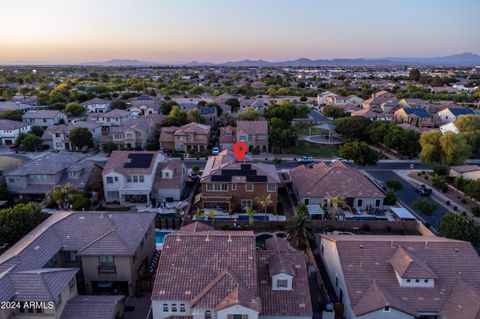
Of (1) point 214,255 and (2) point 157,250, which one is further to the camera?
(2) point 157,250

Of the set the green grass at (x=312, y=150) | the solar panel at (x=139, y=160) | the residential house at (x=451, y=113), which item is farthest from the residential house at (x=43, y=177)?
the residential house at (x=451, y=113)

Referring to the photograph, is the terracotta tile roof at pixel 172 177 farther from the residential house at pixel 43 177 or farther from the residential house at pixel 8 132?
the residential house at pixel 8 132

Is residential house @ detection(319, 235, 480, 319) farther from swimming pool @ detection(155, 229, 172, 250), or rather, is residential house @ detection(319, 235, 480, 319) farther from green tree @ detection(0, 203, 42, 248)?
green tree @ detection(0, 203, 42, 248)

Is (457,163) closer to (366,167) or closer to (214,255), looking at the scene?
(366,167)

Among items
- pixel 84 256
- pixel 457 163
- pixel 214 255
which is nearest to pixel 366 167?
pixel 457 163

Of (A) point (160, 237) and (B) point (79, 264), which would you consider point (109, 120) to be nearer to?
(A) point (160, 237)

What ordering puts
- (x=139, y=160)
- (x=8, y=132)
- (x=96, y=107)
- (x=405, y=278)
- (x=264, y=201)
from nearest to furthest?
1. (x=405, y=278)
2. (x=264, y=201)
3. (x=139, y=160)
4. (x=8, y=132)
5. (x=96, y=107)

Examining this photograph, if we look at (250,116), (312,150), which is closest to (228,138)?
(250,116)
